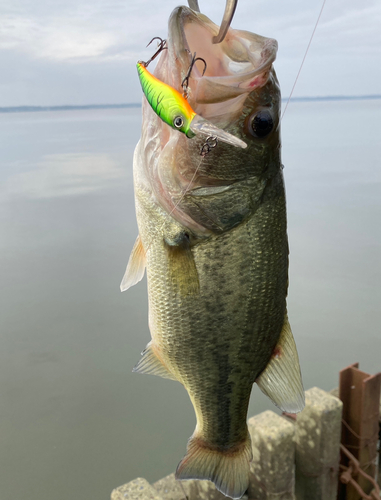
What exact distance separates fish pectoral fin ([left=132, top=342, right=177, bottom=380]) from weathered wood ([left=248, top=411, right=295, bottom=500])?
1.61 m

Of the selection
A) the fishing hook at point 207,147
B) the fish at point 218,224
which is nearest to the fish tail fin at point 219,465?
the fish at point 218,224

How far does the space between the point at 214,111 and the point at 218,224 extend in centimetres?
32

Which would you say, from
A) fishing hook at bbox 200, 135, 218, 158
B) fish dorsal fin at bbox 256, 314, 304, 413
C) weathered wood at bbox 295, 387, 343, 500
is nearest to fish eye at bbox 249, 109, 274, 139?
fishing hook at bbox 200, 135, 218, 158

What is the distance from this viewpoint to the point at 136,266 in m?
1.42

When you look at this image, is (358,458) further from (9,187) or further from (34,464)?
(9,187)

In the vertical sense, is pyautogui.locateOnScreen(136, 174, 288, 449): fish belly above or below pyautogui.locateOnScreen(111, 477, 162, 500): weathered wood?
above

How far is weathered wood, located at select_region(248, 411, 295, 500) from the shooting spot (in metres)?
2.77

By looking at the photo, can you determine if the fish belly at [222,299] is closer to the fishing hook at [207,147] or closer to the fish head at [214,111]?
the fish head at [214,111]

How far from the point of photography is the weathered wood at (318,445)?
302 centimetres

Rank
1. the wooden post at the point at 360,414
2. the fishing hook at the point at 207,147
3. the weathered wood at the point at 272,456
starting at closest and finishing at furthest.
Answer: the fishing hook at the point at 207,147 → the weathered wood at the point at 272,456 → the wooden post at the point at 360,414

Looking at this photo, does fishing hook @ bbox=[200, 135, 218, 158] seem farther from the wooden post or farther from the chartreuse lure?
the wooden post

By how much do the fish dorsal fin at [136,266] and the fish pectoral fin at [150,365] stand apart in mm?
236

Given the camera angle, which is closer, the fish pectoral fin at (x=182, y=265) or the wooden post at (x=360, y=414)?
the fish pectoral fin at (x=182, y=265)

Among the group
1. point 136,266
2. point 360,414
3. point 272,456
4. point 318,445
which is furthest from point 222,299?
point 360,414
